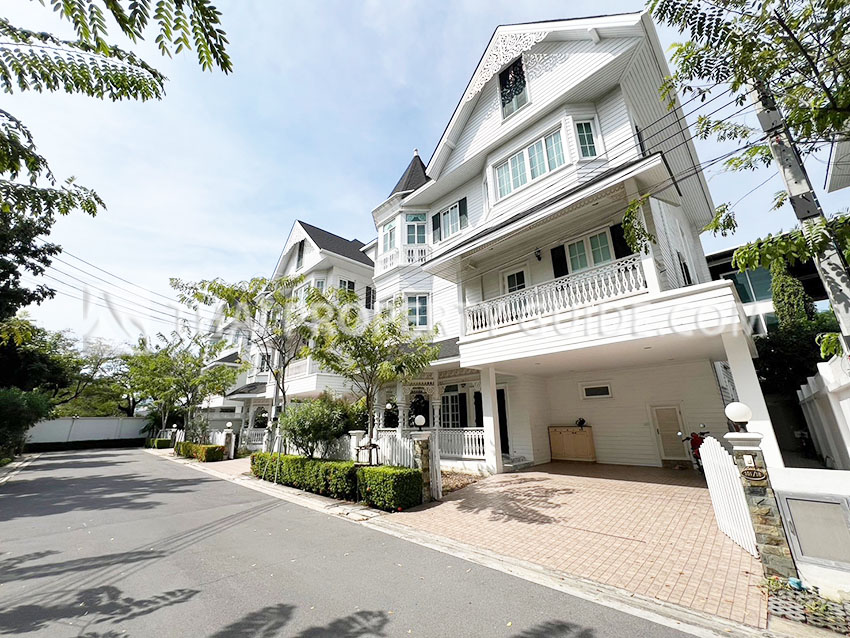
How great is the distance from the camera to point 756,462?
4.00 metres

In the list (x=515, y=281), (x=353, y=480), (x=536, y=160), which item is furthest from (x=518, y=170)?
(x=353, y=480)

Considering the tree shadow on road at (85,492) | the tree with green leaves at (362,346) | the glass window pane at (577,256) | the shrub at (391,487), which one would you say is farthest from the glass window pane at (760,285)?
the tree shadow on road at (85,492)

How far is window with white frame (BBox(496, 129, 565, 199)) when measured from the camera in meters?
10.5

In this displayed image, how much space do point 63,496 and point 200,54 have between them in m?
13.6

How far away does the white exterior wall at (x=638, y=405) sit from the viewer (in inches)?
388

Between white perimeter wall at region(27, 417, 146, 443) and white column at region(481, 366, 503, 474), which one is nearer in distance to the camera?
white column at region(481, 366, 503, 474)

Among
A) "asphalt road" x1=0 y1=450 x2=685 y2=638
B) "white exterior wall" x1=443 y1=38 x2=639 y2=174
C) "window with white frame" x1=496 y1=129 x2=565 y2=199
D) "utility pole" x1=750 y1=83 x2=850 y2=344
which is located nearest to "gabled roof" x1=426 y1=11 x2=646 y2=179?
"white exterior wall" x1=443 y1=38 x2=639 y2=174

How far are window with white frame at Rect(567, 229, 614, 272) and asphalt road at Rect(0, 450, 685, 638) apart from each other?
26.1 ft

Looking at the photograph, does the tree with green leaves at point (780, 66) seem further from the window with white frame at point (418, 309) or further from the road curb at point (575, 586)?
the window with white frame at point (418, 309)

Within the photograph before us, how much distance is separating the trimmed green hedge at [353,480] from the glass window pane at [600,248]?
7408mm

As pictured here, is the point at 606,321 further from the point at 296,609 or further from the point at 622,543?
the point at 296,609

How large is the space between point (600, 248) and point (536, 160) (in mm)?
3727

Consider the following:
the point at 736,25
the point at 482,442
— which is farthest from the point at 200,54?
the point at 482,442

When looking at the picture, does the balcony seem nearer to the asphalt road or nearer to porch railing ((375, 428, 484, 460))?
porch railing ((375, 428, 484, 460))
